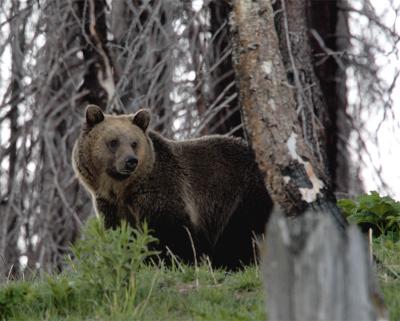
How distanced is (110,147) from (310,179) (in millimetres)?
2364

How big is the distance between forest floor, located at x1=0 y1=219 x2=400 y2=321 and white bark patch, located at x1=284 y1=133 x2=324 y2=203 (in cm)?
59

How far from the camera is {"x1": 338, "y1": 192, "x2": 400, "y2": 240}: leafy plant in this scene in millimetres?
6832

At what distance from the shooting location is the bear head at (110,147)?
7.25 meters

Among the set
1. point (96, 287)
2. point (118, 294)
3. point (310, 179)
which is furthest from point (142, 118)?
point (118, 294)

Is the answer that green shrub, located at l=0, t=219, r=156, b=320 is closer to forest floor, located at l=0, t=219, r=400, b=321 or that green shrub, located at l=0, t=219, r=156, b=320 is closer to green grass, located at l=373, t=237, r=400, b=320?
forest floor, located at l=0, t=219, r=400, b=321

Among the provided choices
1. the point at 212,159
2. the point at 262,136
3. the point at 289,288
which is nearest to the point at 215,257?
the point at 212,159

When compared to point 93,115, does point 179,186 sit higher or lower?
lower

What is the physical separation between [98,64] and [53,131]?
35.2 inches

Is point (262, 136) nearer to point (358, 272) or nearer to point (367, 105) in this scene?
point (358, 272)

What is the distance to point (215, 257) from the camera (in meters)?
7.30

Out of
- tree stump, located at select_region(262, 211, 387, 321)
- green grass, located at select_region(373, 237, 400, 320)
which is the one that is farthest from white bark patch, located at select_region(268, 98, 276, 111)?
tree stump, located at select_region(262, 211, 387, 321)

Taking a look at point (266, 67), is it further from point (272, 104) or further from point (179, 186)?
point (179, 186)

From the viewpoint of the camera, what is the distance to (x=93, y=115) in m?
7.39

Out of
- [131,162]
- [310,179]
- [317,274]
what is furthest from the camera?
[131,162]
